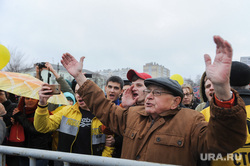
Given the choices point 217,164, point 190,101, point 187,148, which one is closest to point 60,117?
point 187,148

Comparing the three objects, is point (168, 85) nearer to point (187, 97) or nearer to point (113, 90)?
point (113, 90)

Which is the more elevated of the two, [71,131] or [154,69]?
[154,69]

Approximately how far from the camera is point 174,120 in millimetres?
1753

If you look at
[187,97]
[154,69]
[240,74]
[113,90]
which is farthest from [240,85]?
[154,69]

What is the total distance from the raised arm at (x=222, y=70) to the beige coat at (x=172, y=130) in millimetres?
100

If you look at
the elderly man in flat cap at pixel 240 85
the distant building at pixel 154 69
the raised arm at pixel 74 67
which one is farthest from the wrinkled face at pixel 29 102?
the distant building at pixel 154 69

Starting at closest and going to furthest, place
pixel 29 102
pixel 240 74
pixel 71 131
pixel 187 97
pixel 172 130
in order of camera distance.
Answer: pixel 172 130
pixel 240 74
pixel 71 131
pixel 29 102
pixel 187 97

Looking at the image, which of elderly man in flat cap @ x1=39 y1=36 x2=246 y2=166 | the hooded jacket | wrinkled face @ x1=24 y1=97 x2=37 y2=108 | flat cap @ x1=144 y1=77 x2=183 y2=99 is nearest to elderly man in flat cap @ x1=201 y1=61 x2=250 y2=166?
elderly man in flat cap @ x1=39 y1=36 x2=246 y2=166

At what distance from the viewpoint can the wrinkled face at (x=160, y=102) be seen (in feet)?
6.15

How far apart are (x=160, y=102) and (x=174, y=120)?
0.23 metres

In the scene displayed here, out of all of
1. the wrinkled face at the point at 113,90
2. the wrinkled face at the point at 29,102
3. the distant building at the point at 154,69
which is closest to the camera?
the wrinkled face at the point at 29,102

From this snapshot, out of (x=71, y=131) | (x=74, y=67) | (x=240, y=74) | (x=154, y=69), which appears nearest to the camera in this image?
(x=240, y=74)

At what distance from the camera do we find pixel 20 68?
24844 millimetres

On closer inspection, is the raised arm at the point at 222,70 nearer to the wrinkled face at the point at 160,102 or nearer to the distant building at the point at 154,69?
the wrinkled face at the point at 160,102
